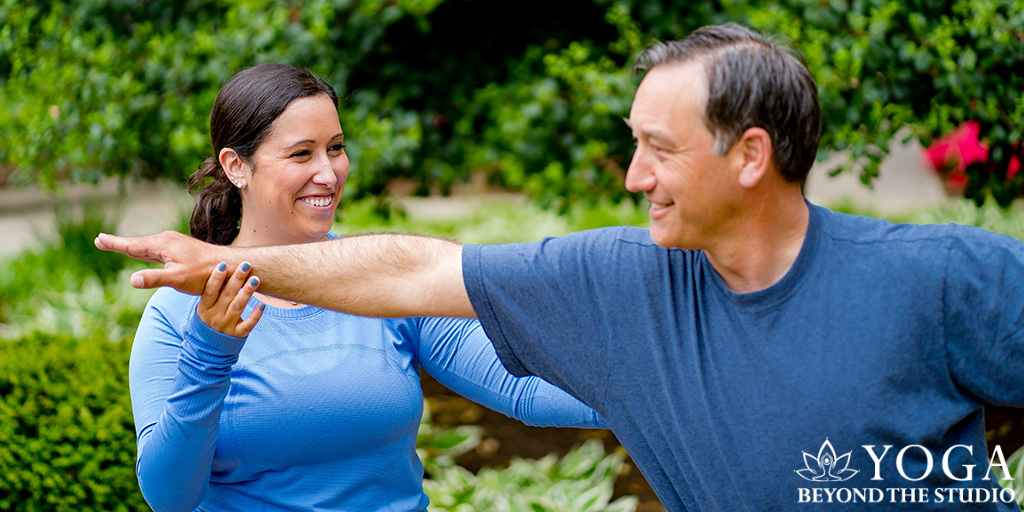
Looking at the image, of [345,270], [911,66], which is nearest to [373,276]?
[345,270]

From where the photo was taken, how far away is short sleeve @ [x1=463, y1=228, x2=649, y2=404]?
165 cm

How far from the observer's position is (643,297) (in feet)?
5.35

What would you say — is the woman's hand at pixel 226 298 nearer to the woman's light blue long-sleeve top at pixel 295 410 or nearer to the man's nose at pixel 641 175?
the woman's light blue long-sleeve top at pixel 295 410

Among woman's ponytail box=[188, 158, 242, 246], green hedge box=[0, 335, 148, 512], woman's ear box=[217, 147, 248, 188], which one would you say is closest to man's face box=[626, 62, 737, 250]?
woman's ear box=[217, 147, 248, 188]

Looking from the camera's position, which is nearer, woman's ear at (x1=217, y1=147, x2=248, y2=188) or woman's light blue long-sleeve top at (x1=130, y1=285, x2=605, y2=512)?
woman's light blue long-sleeve top at (x1=130, y1=285, x2=605, y2=512)

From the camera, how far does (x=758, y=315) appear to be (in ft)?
A: 5.09

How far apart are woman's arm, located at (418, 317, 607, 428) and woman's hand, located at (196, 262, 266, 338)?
559 mm

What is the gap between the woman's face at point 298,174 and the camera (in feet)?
7.43

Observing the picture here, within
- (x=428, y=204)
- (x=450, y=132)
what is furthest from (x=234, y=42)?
(x=428, y=204)

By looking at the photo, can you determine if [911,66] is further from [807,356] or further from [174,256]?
[174,256]

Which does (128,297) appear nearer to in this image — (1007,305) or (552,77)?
(552,77)

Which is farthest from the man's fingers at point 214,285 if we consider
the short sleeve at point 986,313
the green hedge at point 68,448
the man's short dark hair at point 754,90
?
the green hedge at point 68,448

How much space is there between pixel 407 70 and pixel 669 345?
2.71 metres

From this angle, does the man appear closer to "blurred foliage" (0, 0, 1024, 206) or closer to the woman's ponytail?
the woman's ponytail
